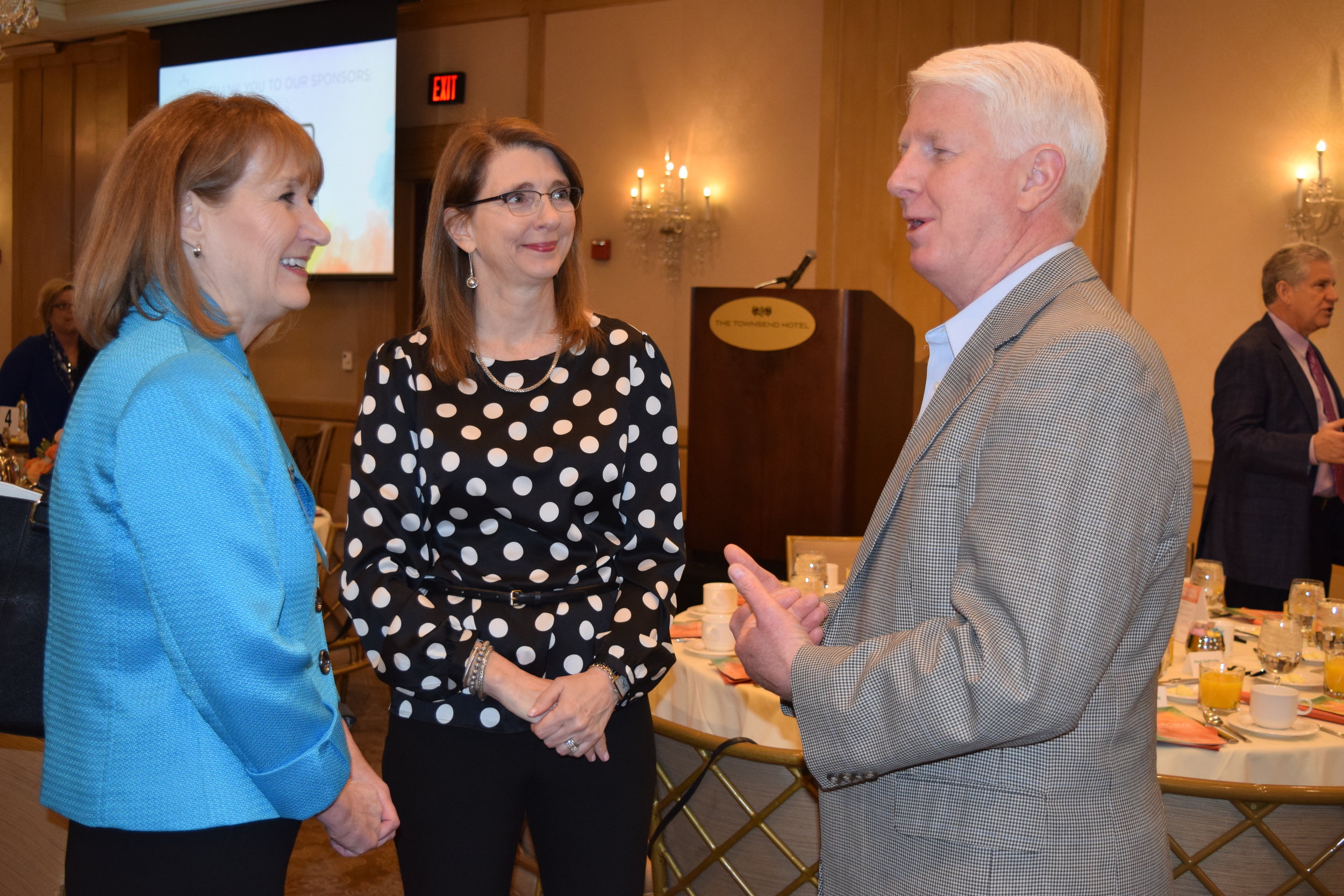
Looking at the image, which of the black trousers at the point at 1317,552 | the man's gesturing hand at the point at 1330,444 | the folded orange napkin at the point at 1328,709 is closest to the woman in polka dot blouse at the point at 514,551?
the folded orange napkin at the point at 1328,709

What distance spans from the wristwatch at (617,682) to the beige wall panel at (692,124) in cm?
516

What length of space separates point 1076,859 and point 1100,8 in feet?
18.9

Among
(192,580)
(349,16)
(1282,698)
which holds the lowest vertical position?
(1282,698)

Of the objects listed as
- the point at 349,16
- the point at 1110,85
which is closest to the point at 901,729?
the point at 1110,85

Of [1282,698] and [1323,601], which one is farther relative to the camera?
[1323,601]

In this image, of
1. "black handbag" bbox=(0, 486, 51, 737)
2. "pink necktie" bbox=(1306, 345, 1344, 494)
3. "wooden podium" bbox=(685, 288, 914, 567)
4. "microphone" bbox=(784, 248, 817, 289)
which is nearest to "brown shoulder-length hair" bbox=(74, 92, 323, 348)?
"black handbag" bbox=(0, 486, 51, 737)

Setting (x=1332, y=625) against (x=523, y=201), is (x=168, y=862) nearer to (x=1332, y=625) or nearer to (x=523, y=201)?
(x=523, y=201)

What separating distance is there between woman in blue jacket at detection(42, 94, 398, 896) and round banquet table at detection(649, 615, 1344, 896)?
0.72 m

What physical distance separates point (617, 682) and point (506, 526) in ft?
1.00

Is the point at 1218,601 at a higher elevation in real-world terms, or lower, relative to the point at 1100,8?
lower

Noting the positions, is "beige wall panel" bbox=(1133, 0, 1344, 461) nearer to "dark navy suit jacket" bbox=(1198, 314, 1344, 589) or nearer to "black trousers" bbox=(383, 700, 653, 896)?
"dark navy suit jacket" bbox=(1198, 314, 1344, 589)

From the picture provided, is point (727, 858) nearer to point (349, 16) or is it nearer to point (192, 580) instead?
point (192, 580)

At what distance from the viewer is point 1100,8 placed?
580cm

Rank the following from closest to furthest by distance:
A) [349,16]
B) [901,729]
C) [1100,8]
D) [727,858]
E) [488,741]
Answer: [901,729] → [488,741] → [727,858] → [1100,8] → [349,16]
